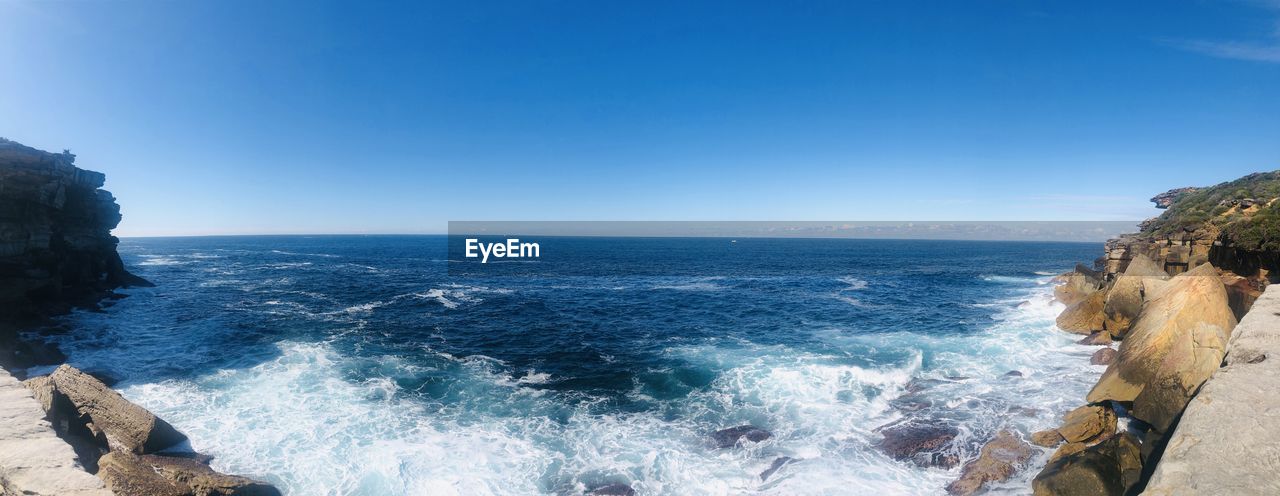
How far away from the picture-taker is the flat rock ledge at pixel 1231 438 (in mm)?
7988

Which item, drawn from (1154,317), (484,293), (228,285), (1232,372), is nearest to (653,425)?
(1232,372)

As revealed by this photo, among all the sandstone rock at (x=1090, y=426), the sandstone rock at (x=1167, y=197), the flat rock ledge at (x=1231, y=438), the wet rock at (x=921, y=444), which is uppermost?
the sandstone rock at (x=1167, y=197)

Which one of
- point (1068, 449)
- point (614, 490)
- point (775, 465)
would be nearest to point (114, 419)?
point (614, 490)

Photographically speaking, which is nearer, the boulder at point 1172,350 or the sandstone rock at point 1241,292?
the boulder at point 1172,350

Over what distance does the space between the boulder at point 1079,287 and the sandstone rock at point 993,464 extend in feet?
97.8

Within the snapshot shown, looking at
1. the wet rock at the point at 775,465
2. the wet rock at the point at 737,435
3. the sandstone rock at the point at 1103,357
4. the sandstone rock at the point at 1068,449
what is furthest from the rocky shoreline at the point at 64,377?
the sandstone rock at the point at 1103,357

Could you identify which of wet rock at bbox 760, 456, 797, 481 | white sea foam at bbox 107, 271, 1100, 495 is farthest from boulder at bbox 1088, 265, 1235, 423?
wet rock at bbox 760, 456, 797, 481

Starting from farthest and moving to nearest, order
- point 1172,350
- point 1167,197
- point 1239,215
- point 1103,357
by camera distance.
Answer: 1. point 1167,197
2. point 1239,215
3. point 1103,357
4. point 1172,350

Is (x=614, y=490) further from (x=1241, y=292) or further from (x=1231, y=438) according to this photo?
(x=1241, y=292)

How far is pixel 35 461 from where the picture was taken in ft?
32.4

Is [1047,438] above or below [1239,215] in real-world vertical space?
below

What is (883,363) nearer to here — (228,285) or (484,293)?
(484,293)

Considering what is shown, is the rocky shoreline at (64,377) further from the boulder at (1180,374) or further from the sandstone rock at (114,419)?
the boulder at (1180,374)

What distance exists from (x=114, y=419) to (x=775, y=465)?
2221 cm
